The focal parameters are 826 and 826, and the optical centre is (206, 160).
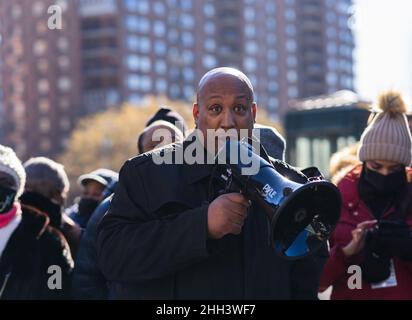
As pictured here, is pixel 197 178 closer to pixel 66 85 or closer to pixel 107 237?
pixel 107 237

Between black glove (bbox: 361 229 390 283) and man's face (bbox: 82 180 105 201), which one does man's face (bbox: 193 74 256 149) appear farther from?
man's face (bbox: 82 180 105 201)

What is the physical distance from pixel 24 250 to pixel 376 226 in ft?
6.42

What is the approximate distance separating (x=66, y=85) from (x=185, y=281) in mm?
83121

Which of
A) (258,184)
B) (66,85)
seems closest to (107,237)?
(258,184)

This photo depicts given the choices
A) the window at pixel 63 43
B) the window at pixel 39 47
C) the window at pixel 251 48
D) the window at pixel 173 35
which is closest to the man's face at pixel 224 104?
the window at pixel 63 43

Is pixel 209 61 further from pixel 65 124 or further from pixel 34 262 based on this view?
pixel 34 262

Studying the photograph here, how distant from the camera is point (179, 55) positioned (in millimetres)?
88750

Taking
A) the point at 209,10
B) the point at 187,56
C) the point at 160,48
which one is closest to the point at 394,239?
the point at 160,48

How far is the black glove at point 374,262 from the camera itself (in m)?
4.21

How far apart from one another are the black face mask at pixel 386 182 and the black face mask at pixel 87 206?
9.09 ft

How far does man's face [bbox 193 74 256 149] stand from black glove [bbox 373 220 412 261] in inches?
56.7

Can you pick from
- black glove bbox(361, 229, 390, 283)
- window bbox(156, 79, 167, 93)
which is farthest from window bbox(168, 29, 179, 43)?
black glove bbox(361, 229, 390, 283)

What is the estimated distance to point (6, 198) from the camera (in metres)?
4.52

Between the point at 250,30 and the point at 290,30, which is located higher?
the point at 290,30
